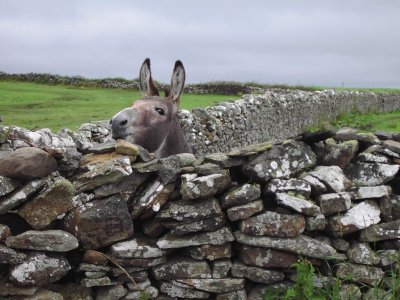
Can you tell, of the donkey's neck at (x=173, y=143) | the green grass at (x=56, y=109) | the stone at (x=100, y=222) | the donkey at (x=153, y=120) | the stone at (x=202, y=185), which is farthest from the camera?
the green grass at (x=56, y=109)

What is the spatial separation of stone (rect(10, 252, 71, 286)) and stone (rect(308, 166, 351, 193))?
8.95 feet

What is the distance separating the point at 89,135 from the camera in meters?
9.50

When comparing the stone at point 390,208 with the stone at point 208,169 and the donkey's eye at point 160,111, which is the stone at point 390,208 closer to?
the stone at point 208,169

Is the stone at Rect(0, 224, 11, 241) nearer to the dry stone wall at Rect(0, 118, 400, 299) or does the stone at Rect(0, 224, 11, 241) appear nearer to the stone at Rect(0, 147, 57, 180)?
the dry stone wall at Rect(0, 118, 400, 299)

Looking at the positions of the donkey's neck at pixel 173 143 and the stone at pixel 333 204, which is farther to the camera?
the donkey's neck at pixel 173 143

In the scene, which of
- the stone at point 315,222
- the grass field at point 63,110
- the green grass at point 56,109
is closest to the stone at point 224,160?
the stone at point 315,222

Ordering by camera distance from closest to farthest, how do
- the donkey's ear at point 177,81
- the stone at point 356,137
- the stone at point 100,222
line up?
the stone at point 100,222
the stone at point 356,137
the donkey's ear at point 177,81

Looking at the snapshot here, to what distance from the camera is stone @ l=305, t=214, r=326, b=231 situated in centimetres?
500

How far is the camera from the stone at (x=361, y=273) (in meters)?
5.05

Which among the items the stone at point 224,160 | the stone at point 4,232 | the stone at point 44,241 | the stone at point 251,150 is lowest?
the stone at point 44,241

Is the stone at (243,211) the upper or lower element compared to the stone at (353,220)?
upper

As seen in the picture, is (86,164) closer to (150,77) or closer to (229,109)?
(150,77)

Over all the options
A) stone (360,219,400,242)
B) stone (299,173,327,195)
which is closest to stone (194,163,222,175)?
stone (299,173,327,195)

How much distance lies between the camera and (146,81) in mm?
8023
